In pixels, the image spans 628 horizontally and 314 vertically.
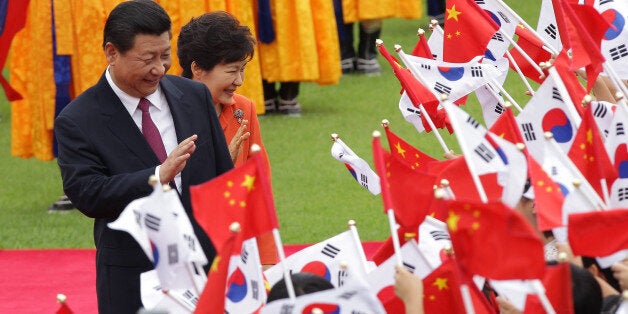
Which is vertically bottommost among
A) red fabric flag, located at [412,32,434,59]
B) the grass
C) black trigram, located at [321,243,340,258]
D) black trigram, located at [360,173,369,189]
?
the grass

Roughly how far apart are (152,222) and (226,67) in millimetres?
1434

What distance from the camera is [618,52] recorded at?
516 cm

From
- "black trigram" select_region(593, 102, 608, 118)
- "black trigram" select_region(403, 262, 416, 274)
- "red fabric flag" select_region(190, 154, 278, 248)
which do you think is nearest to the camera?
"red fabric flag" select_region(190, 154, 278, 248)

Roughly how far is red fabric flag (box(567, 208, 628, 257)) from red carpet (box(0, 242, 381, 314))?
3.06 meters

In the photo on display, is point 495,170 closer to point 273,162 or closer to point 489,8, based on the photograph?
point 489,8

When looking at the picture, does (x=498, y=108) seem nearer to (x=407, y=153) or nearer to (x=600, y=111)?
(x=407, y=153)

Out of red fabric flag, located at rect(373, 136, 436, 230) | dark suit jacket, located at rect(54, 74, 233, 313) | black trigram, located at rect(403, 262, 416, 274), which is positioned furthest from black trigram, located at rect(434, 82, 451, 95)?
black trigram, located at rect(403, 262, 416, 274)

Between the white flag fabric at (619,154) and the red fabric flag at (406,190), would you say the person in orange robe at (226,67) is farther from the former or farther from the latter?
the white flag fabric at (619,154)

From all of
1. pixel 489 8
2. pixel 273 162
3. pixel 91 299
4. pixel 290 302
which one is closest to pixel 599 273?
pixel 290 302

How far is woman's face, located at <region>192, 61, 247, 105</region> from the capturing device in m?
4.75

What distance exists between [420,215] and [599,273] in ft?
2.29

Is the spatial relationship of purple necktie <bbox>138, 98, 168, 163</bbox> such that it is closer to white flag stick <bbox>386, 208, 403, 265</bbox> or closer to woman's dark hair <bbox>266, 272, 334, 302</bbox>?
woman's dark hair <bbox>266, 272, 334, 302</bbox>

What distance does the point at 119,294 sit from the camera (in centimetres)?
409

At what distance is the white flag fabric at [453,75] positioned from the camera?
5.06 meters
